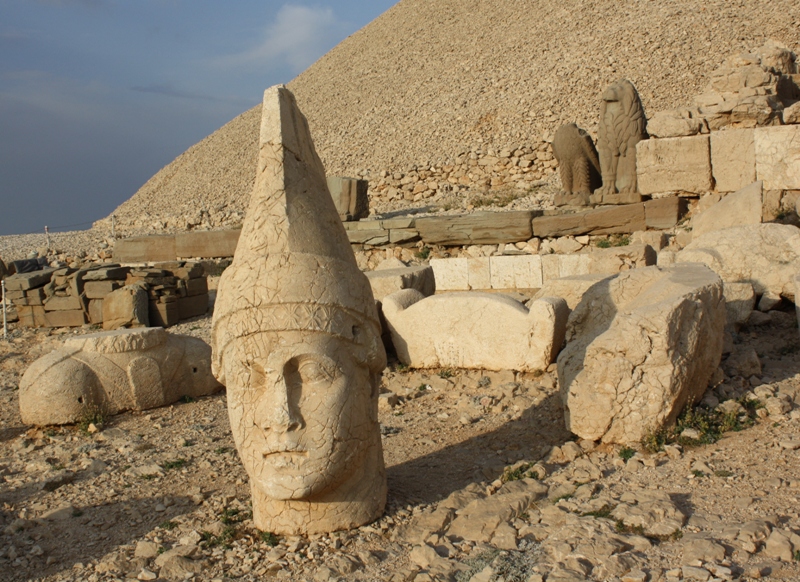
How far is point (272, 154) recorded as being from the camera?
3.60 m

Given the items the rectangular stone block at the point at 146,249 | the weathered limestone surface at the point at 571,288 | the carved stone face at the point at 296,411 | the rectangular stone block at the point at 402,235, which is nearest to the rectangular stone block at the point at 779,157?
the weathered limestone surface at the point at 571,288

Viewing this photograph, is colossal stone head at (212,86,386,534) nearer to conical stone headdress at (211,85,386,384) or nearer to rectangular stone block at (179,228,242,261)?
conical stone headdress at (211,85,386,384)

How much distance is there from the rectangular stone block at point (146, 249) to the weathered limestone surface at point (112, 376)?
803 centimetres

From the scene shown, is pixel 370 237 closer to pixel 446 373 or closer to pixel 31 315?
pixel 31 315

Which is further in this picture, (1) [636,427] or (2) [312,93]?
(2) [312,93]

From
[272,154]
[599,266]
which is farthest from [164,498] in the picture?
A: [599,266]

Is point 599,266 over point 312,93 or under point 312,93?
under

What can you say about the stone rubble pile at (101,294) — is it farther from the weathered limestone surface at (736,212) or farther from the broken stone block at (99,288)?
the weathered limestone surface at (736,212)

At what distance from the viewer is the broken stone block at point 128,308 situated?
9789 millimetres

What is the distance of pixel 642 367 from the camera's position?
4219mm

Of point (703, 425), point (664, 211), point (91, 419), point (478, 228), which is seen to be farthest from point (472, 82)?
point (703, 425)

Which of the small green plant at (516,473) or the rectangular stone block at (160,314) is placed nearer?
the small green plant at (516,473)

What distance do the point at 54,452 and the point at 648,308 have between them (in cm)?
425

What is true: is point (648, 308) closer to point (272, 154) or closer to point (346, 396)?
point (346, 396)
